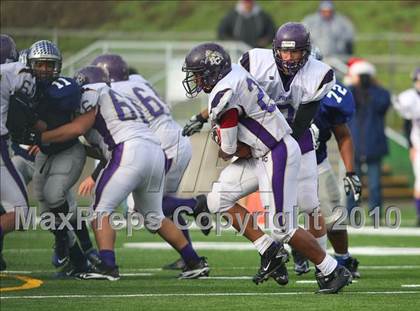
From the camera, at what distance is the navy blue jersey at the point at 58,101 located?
8031 mm

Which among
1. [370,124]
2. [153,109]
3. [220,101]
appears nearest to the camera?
[220,101]

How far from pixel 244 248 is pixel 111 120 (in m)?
2.97

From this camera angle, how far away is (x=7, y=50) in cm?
805

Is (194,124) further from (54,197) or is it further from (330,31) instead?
(330,31)

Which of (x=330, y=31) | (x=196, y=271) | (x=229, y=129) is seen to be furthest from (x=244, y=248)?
(x=330, y=31)

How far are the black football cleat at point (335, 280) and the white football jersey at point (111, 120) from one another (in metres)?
1.79

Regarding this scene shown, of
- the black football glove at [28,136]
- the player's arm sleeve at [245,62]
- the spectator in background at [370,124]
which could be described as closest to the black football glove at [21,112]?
the black football glove at [28,136]

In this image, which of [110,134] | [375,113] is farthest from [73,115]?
[375,113]

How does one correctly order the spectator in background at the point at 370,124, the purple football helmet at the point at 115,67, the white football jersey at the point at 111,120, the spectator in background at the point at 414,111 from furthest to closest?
the spectator in background at the point at 370,124, the spectator in background at the point at 414,111, the purple football helmet at the point at 115,67, the white football jersey at the point at 111,120

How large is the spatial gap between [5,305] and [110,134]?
73.9 inches

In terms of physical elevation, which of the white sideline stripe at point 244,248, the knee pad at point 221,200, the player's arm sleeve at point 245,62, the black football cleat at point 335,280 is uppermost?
the player's arm sleeve at point 245,62

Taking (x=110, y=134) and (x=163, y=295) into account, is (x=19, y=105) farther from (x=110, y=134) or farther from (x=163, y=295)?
(x=163, y=295)

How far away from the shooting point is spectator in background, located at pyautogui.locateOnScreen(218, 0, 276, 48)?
15.4 m

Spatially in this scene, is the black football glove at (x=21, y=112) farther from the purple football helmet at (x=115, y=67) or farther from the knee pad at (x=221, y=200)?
the knee pad at (x=221, y=200)
